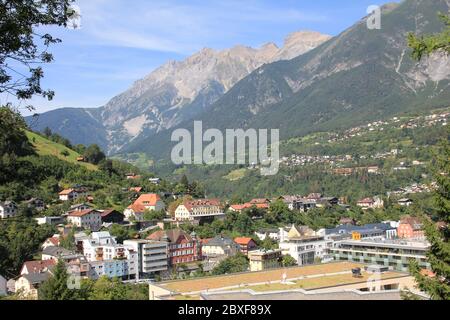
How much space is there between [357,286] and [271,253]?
20704mm

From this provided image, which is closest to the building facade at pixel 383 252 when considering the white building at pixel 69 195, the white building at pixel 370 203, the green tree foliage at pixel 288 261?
the green tree foliage at pixel 288 261

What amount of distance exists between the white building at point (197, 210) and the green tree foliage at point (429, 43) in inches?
1786

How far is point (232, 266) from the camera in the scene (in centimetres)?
3675

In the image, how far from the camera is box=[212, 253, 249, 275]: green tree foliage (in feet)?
118

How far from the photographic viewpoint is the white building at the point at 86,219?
44125 millimetres

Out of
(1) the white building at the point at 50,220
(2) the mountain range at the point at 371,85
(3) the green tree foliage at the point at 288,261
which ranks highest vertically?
(2) the mountain range at the point at 371,85

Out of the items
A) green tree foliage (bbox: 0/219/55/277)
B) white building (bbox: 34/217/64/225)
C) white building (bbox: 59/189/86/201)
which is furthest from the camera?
white building (bbox: 59/189/86/201)

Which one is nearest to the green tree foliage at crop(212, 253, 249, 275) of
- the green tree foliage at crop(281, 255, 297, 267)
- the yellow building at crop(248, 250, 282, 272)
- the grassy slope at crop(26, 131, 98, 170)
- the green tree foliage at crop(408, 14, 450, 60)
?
the yellow building at crop(248, 250, 282, 272)

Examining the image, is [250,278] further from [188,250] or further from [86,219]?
[86,219]

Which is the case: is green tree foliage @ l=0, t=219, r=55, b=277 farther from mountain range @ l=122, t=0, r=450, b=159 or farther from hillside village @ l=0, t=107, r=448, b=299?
mountain range @ l=122, t=0, r=450, b=159

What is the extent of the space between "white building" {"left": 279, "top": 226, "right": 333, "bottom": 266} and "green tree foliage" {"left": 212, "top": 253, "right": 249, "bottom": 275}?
550cm

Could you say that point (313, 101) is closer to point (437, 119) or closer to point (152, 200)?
point (437, 119)

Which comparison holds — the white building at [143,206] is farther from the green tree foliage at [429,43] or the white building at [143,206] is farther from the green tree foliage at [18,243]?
the green tree foliage at [429,43]

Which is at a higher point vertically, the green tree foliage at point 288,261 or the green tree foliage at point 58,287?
the green tree foliage at point 58,287
